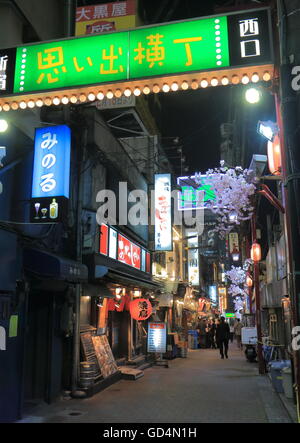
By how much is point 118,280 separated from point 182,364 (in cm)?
911

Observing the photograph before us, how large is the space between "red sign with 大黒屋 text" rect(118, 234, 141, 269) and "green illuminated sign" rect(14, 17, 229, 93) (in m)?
10.7

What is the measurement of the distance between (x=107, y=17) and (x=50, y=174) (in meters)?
8.03

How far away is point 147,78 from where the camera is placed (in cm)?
579

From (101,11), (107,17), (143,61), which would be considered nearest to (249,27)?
(143,61)

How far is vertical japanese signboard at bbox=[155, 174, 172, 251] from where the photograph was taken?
68.9 feet

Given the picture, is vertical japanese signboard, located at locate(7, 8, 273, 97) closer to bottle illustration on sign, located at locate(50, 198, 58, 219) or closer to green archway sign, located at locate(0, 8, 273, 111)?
green archway sign, located at locate(0, 8, 273, 111)

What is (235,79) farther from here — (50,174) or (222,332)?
(222,332)

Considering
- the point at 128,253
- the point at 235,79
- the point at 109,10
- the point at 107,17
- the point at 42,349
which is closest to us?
the point at 235,79

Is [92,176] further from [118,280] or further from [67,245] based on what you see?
[118,280]

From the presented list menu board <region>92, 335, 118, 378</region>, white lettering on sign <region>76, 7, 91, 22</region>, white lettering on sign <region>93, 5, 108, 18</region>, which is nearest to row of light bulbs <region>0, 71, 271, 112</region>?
menu board <region>92, 335, 118, 378</region>

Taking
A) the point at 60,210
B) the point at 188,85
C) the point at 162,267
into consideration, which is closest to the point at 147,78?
the point at 188,85

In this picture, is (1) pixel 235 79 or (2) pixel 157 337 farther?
(2) pixel 157 337

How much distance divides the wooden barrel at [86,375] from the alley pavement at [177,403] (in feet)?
1.48

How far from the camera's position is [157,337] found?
19250 millimetres
